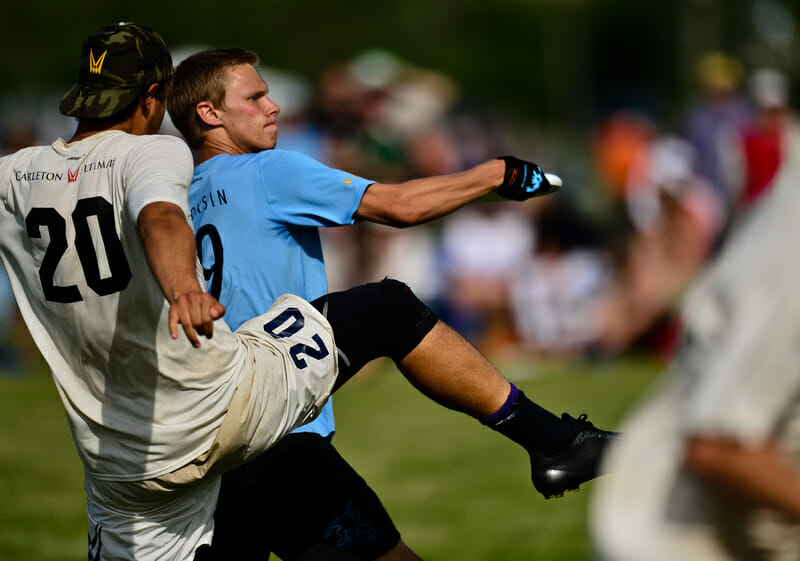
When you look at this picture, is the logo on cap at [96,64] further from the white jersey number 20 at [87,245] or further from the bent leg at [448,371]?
the bent leg at [448,371]

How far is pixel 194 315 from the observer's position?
2.95 meters

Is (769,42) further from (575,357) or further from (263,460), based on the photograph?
(263,460)

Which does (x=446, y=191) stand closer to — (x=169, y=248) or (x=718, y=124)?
(x=169, y=248)

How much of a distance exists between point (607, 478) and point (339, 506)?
5.51 feet

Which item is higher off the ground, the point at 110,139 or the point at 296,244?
the point at 110,139

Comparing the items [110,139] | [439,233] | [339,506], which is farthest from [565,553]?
[439,233]

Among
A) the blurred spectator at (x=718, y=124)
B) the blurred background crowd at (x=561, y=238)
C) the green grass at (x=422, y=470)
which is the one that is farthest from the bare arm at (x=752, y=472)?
the blurred spectator at (x=718, y=124)

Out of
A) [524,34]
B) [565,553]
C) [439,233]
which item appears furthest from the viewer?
[524,34]

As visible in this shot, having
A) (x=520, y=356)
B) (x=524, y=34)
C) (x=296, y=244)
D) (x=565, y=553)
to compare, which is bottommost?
(x=524, y=34)

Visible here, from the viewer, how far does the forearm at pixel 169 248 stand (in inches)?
121


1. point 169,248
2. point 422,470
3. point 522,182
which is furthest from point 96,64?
point 422,470

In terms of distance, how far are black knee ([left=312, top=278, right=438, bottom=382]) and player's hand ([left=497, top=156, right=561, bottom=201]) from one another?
55cm

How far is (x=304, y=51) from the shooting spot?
44.2 meters

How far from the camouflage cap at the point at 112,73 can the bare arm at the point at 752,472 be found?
7.83 feet
